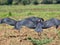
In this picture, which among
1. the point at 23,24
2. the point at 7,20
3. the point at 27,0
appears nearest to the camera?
the point at 23,24

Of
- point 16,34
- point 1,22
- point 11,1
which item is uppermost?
point 16,34

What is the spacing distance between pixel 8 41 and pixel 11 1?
3640cm

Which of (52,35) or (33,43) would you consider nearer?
(33,43)

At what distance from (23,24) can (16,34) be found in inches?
136

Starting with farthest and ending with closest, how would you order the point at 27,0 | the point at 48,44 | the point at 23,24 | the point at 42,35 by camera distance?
the point at 27,0
the point at 23,24
the point at 42,35
the point at 48,44

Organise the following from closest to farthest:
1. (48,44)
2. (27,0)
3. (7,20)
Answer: (48,44), (7,20), (27,0)

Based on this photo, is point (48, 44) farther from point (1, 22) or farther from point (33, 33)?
point (1, 22)

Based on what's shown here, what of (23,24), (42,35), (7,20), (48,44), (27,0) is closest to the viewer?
(48,44)

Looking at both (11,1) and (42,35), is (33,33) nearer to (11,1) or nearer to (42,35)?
(42,35)

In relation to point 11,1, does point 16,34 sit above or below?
above

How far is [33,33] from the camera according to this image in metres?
11.2

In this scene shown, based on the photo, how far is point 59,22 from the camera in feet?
49.6

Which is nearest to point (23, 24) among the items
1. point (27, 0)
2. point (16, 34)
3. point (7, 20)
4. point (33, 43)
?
point (7, 20)

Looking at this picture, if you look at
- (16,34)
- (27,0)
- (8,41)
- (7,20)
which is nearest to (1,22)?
(7,20)
